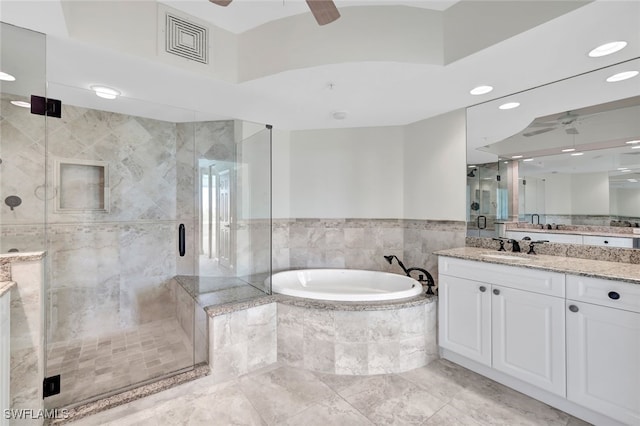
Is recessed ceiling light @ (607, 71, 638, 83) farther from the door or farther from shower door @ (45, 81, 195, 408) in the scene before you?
shower door @ (45, 81, 195, 408)

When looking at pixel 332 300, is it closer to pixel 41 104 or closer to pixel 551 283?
pixel 551 283

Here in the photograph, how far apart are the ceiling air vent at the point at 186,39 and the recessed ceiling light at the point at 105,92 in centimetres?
89

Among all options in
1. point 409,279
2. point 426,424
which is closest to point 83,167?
Answer: point 409,279

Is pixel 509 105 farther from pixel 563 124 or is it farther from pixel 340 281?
pixel 340 281

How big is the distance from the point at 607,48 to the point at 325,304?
2.53 metres

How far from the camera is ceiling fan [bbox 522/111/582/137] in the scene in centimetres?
213

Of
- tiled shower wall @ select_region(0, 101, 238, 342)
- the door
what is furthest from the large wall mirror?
tiled shower wall @ select_region(0, 101, 238, 342)

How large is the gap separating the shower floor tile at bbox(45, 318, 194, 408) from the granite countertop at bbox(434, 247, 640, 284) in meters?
2.48

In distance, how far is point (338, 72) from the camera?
6.66 ft

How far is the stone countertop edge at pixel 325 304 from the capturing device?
7.21 feet

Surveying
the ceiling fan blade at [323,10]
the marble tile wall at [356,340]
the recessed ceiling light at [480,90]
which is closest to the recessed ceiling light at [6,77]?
the ceiling fan blade at [323,10]

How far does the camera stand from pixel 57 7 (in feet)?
4.62

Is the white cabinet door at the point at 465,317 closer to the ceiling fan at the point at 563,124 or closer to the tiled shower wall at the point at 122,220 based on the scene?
the ceiling fan at the point at 563,124

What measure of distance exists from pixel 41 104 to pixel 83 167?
4.46 ft
